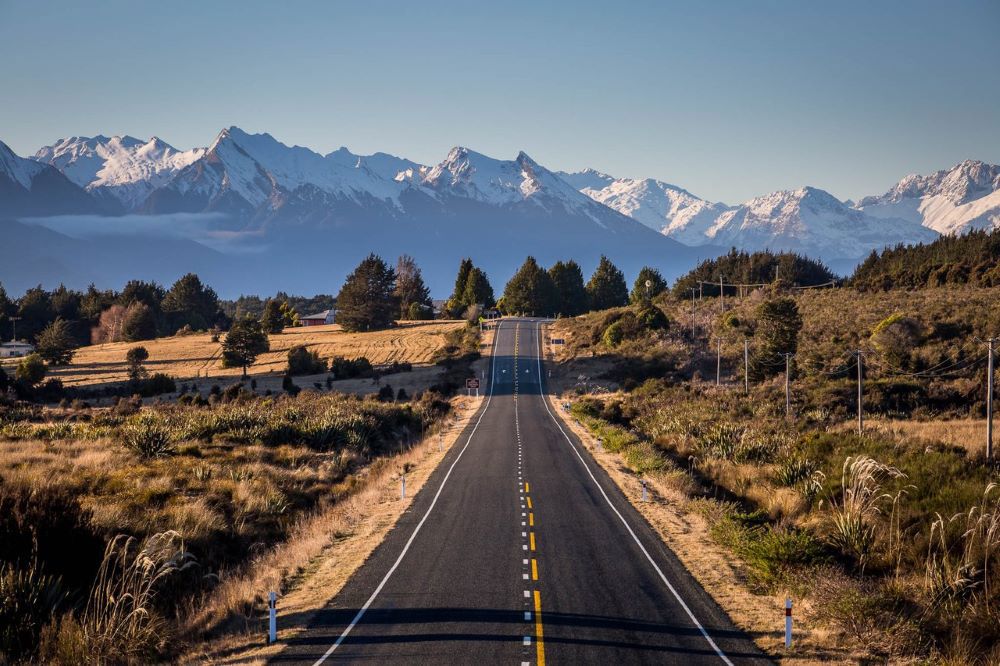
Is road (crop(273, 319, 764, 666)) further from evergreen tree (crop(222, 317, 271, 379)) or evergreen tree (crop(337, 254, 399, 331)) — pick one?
evergreen tree (crop(337, 254, 399, 331))

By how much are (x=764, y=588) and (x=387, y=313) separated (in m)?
103

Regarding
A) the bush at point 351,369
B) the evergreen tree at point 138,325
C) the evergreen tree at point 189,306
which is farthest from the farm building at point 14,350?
the bush at point 351,369

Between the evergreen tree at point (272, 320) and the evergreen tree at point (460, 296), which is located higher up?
the evergreen tree at point (460, 296)

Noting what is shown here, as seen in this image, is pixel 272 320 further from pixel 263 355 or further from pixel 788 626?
pixel 788 626

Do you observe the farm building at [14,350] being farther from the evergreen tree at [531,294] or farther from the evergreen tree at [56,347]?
the evergreen tree at [531,294]

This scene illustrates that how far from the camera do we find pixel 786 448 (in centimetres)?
3025

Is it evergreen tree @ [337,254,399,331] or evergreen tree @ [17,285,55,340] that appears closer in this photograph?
evergreen tree @ [337,254,399,331]

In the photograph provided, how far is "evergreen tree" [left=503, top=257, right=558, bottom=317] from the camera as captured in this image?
439 ft

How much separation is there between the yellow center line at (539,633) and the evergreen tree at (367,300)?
101m

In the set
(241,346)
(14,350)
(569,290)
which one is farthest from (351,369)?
(569,290)

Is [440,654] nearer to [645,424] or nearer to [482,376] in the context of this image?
[645,424]

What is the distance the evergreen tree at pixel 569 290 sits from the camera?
139 metres

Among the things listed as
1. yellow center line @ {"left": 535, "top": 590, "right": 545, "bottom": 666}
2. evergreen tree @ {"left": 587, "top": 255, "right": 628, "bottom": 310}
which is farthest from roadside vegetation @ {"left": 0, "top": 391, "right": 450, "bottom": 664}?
evergreen tree @ {"left": 587, "top": 255, "right": 628, "bottom": 310}

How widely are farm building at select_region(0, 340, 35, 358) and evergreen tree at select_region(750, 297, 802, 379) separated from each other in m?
107
